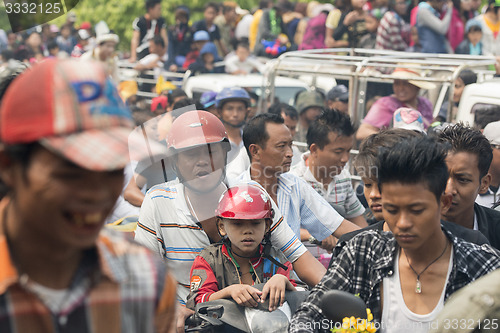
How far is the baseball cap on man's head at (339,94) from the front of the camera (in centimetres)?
956

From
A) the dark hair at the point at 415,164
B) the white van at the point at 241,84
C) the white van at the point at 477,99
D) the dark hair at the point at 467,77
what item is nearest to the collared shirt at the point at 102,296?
the dark hair at the point at 415,164

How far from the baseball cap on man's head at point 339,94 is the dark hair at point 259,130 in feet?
13.1

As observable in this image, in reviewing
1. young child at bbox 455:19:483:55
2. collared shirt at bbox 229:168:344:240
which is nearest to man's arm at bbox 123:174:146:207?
collared shirt at bbox 229:168:344:240

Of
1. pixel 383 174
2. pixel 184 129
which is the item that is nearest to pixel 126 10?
pixel 184 129

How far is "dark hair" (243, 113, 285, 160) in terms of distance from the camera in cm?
559

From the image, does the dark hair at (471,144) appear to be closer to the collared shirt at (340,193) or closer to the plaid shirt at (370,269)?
the plaid shirt at (370,269)

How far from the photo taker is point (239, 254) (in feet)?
13.3

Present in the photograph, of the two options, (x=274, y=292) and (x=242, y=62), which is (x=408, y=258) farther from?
(x=242, y=62)

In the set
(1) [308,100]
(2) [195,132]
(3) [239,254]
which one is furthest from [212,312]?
(1) [308,100]

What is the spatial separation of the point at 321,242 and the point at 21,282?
3857mm

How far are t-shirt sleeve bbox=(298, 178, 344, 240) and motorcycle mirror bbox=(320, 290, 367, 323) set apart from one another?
2.47m

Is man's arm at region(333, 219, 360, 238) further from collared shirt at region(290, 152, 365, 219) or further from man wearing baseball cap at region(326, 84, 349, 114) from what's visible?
man wearing baseball cap at region(326, 84, 349, 114)

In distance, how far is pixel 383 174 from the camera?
116 inches

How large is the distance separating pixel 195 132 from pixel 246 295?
1.25 metres
